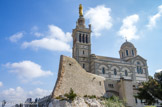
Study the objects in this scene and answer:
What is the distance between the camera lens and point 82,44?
4553 centimetres

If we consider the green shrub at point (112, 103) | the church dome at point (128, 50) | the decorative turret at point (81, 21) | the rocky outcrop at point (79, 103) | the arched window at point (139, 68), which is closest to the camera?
the rocky outcrop at point (79, 103)

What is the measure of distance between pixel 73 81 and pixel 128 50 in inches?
1157

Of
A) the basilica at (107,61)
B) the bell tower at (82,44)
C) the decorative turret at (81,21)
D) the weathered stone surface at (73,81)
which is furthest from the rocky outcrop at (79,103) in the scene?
the decorative turret at (81,21)

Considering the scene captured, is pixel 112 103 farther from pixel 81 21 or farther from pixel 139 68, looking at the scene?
pixel 81 21

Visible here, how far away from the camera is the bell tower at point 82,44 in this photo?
43.2 metres

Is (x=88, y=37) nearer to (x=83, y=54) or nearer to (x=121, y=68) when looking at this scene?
(x=83, y=54)

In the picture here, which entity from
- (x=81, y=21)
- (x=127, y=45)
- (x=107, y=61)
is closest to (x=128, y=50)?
(x=127, y=45)

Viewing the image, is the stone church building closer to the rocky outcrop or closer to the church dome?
the church dome

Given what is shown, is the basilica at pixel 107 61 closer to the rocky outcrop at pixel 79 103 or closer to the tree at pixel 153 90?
the rocky outcrop at pixel 79 103

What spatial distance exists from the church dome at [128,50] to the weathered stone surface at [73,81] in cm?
2338

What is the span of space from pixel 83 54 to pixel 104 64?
20.1 feet

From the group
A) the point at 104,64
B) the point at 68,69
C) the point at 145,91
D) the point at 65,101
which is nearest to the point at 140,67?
the point at 104,64

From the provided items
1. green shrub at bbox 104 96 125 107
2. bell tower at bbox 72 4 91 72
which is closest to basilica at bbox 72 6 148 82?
bell tower at bbox 72 4 91 72

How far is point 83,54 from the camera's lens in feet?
146
